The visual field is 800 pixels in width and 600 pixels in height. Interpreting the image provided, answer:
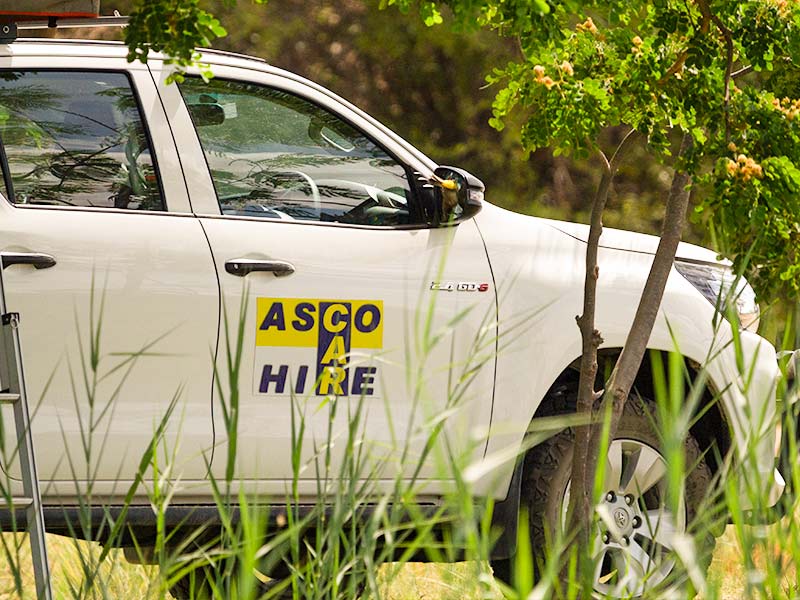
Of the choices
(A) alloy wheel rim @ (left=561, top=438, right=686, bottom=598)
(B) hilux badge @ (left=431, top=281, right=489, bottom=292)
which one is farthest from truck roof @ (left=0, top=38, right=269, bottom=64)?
(A) alloy wheel rim @ (left=561, top=438, right=686, bottom=598)

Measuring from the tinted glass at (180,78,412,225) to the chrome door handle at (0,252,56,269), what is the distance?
0.64 metres

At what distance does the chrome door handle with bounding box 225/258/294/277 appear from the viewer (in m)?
4.82

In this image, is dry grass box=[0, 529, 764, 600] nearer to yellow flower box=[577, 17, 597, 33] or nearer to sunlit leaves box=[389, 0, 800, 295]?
sunlit leaves box=[389, 0, 800, 295]

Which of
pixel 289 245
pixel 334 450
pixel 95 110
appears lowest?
pixel 334 450

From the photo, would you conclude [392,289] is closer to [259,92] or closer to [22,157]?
[259,92]

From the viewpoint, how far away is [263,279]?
4.85 m

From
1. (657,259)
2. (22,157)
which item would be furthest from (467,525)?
(22,157)

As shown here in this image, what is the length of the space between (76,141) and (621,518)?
222 centimetres

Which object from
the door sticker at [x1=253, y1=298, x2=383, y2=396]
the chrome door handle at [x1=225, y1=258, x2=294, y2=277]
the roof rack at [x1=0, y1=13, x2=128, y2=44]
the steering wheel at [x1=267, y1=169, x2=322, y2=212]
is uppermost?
the roof rack at [x1=0, y1=13, x2=128, y2=44]

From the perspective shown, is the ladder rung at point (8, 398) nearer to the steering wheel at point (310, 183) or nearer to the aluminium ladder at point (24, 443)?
the aluminium ladder at point (24, 443)

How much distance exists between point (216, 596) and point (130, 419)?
1.59 metres

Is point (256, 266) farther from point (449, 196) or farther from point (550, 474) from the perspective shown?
point (550, 474)

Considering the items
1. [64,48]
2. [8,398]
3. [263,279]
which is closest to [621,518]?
[263,279]

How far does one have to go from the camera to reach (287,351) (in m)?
4.83
